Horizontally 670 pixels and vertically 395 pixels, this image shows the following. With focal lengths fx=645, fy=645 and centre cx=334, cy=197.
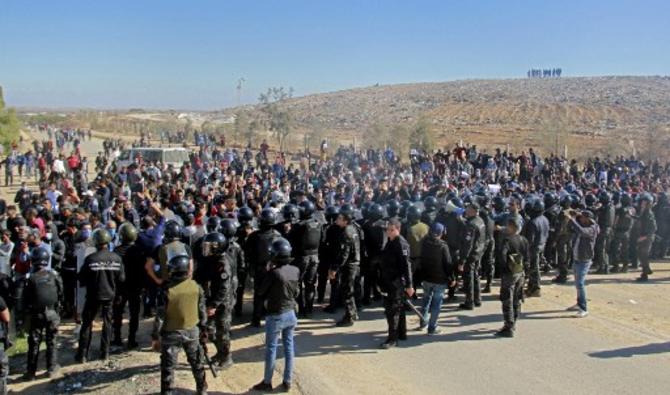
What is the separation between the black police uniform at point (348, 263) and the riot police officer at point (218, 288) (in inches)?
80.7

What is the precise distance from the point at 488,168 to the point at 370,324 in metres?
18.5

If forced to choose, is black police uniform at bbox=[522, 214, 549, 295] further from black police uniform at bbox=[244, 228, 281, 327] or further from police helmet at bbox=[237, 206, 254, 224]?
police helmet at bbox=[237, 206, 254, 224]

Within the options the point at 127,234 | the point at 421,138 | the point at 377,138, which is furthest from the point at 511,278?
the point at 377,138

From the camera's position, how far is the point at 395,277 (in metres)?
8.84

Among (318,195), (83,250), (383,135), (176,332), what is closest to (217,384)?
(176,332)

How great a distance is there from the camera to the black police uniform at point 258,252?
376 inches

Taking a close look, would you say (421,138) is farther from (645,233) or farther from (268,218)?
(268,218)

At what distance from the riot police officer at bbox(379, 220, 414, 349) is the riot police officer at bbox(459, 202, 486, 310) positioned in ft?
6.81

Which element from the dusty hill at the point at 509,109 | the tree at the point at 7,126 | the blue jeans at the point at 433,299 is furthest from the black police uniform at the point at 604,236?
the tree at the point at 7,126

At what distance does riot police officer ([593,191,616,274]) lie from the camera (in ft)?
44.4

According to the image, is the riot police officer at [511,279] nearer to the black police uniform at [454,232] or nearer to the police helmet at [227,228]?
the black police uniform at [454,232]

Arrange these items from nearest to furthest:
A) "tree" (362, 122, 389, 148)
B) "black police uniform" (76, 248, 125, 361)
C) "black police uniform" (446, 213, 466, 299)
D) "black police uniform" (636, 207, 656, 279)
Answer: "black police uniform" (76, 248, 125, 361) → "black police uniform" (446, 213, 466, 299) → "black police uniform" (636, 207, 656, 279) → "tree" (362, 122, 389, 148)

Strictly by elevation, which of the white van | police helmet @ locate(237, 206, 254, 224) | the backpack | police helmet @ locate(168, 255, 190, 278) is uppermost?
the white van

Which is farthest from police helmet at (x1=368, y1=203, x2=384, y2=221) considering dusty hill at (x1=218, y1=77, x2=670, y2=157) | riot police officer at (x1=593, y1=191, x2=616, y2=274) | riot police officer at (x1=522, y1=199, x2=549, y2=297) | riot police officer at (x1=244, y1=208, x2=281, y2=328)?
dusty hill at (x1=218, y1=77, x2=670, y2=157)
